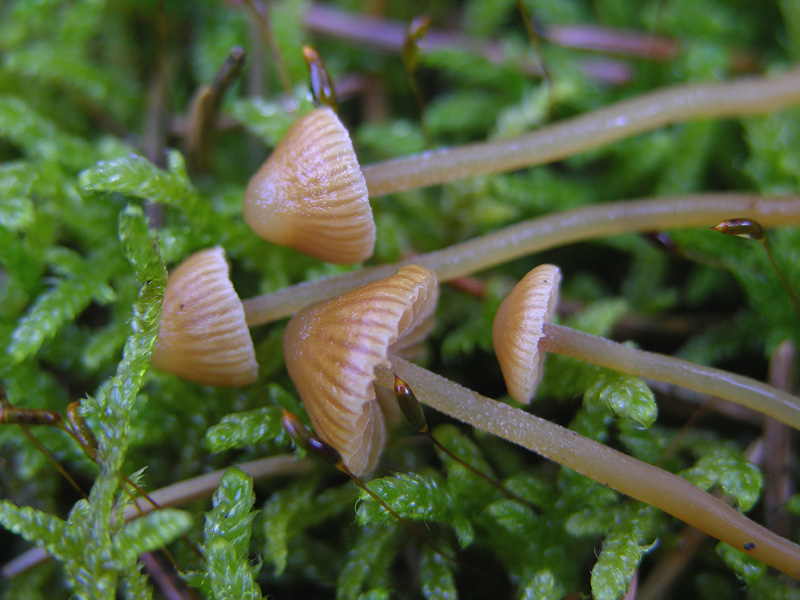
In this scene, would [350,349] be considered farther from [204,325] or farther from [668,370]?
[668,370]

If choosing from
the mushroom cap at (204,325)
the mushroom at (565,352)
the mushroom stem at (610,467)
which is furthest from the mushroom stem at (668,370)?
the mushroom cap at (204,325)

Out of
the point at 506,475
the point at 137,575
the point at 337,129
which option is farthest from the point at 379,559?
the point at 337,129

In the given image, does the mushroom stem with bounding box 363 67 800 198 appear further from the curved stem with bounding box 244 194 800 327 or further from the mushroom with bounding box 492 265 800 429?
the mushroom with bounding box 492 265 800 429

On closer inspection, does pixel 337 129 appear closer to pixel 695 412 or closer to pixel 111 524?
pixel 111 524

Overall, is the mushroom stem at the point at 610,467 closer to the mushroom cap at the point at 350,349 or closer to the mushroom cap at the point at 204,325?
the mushroom cap at the point at 350,349

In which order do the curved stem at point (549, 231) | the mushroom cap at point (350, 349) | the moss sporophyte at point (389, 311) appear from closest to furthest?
1. the mushroom cap at point (350, 349)
2. the moss sporophyte at point (389, 311)
3. the curved stem at point (549, 231)

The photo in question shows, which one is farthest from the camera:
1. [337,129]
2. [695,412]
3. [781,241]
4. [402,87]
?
[402,87]
